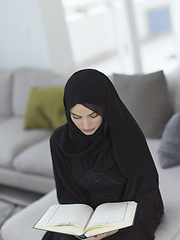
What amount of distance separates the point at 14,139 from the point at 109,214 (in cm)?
191

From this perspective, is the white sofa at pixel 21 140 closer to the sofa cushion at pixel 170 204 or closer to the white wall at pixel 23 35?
the white wall at pixel 23 35

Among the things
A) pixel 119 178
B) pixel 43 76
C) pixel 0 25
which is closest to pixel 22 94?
pixel 43 76

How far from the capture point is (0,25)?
3.77 metres

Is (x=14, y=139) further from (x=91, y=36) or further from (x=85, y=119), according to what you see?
(x=91, y=36)

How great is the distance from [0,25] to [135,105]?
7.46ft

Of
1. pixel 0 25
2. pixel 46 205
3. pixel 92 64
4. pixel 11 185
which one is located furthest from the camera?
pixel 92 64

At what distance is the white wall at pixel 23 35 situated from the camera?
3.41 meters

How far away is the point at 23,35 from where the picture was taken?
3.61 m

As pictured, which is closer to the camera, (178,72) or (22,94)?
(178,72)

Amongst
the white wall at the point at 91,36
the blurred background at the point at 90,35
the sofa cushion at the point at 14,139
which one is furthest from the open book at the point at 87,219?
the white wall at the point at 91,36

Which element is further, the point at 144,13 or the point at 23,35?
the point at 144,13

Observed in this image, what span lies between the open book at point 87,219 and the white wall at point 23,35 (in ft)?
8.16

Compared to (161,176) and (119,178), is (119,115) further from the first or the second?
(161,176)

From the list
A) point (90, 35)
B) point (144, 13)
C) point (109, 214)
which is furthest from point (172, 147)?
point (144, 13)
